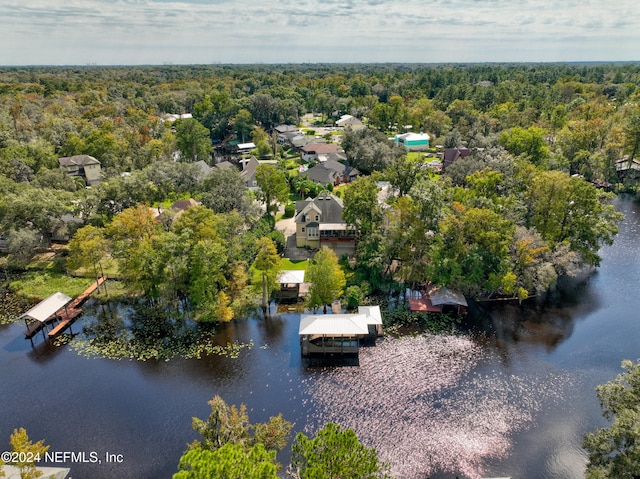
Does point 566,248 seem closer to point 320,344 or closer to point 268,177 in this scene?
point 320,344

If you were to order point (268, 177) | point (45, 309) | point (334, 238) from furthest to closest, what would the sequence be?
point (268, 177) → point (334, 238) → point (45, 309)

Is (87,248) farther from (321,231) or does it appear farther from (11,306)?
(321,231)

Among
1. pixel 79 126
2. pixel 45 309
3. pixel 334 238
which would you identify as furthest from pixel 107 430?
pixel 79 126

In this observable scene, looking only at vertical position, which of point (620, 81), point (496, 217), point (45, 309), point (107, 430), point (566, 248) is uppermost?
point (620, 81)

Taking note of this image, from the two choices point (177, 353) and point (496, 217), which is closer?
point (177, 353)

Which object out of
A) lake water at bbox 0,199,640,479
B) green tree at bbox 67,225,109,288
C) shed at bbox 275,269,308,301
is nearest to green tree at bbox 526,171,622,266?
lake water at bbox 0,199,640,479

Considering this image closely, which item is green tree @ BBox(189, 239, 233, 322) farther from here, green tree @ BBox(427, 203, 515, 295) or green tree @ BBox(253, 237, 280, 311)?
green tree @ BBox(427, 203, 515, 295)

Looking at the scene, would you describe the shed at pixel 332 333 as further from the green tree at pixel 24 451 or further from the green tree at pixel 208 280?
the green tree at pixel 24 451
